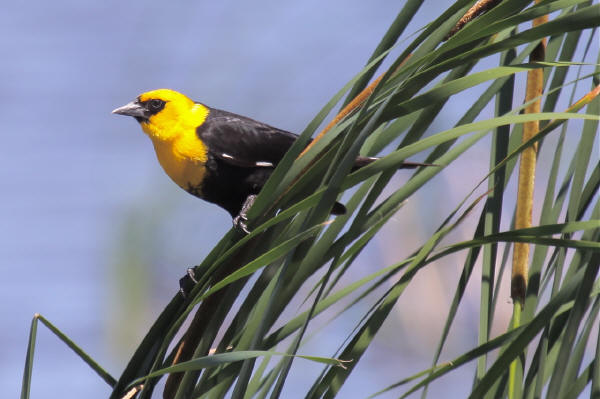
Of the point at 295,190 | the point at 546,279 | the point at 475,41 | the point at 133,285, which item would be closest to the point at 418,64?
the point at 475,41

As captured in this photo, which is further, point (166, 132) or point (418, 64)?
point (166, 132)

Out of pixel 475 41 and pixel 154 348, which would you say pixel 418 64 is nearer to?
pixel 475 41

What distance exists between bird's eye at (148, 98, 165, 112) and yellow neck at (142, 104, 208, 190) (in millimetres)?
199

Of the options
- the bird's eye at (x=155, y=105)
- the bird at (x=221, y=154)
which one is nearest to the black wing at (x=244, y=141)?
the bird at (x=221, y=154)

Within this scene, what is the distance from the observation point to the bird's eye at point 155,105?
2.88 meters

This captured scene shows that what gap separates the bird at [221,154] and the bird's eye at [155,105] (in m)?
0.14

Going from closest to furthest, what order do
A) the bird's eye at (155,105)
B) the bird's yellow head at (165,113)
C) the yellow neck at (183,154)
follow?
1. the yellow neck at (183,154)
2. the bird's yellow head at (165,113)
3. the bird's eye at (155,105)

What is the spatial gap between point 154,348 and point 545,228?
Result: 0.51m

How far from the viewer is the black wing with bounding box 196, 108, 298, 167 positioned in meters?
2.59

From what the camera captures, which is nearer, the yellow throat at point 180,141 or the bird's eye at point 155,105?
the yellow throat at point 180,141

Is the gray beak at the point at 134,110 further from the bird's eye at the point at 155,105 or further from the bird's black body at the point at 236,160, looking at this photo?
the bird's black body at the point at 236,160

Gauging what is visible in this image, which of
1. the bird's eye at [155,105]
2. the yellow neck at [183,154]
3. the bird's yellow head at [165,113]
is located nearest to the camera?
the yellow neck at [183,154]

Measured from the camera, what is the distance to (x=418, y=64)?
0.93m

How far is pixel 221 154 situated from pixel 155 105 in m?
0.47
